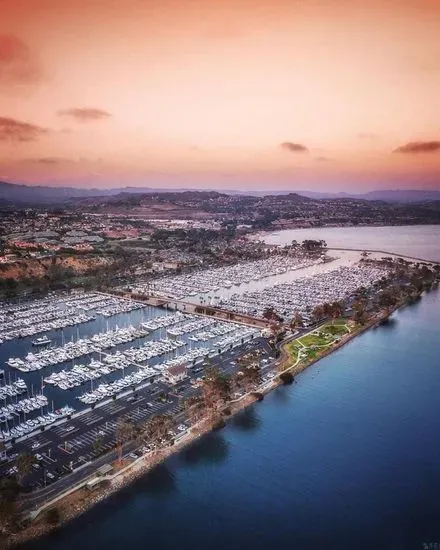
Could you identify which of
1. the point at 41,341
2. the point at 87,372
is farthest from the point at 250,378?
the point at 41,341

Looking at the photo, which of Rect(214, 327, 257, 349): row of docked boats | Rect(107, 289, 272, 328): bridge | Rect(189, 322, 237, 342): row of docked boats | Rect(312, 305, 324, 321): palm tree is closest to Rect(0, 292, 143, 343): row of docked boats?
Rect(107, 289, 272, 328): bridge

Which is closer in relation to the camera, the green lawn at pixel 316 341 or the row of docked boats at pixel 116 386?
the row of docked boats at pixel 116 386

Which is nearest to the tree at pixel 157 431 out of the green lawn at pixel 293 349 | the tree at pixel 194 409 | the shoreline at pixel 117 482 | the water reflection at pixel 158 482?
the shoreline at pixel 117 482

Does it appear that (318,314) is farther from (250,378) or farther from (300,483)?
(300,483)

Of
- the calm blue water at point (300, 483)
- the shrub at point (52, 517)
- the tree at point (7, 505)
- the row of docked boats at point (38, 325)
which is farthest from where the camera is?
the row of docked boats at point (38, 325)

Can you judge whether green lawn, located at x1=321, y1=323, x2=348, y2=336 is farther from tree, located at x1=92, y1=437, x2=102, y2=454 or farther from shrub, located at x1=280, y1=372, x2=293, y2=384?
tree, located at x1=92, y1=437, x2=102, y2=454

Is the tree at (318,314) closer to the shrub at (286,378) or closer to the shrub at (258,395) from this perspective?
the shrub at (286,378)

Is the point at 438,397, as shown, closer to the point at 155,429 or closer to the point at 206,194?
the point at 155,429
